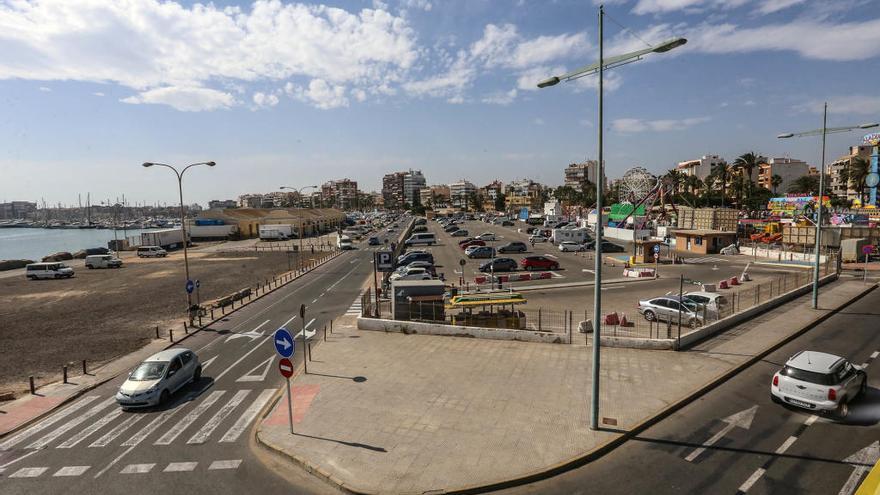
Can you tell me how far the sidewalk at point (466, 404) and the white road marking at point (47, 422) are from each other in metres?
6.92

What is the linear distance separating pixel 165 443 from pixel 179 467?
69.7 inches

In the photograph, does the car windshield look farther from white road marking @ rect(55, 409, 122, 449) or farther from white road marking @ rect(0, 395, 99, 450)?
white road marking @ rect(0, 395, 99, 450)

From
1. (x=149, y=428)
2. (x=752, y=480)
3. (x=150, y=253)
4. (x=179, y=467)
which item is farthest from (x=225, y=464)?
(x=150, y=253)

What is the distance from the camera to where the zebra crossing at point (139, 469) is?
10.7 meters

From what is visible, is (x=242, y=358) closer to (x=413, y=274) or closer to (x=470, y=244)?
(x=413, y=274)

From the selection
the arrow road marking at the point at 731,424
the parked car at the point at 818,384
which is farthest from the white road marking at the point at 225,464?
the parked car at the point at 818,384

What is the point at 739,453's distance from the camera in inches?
411

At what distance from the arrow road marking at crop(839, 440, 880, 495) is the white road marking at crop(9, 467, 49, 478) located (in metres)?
17.6

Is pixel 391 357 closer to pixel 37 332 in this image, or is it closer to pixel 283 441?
pixel 283 441

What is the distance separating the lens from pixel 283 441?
11.6 metres

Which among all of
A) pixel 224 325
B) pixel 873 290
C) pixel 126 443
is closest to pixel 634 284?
pixel 873 290

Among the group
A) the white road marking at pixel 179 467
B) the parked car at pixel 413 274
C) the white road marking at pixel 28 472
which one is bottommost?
the white road marking at pixel 28 472

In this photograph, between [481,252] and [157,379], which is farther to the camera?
[481,252]

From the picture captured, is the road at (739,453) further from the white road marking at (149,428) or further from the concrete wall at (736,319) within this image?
the white road marking at (149,428)
